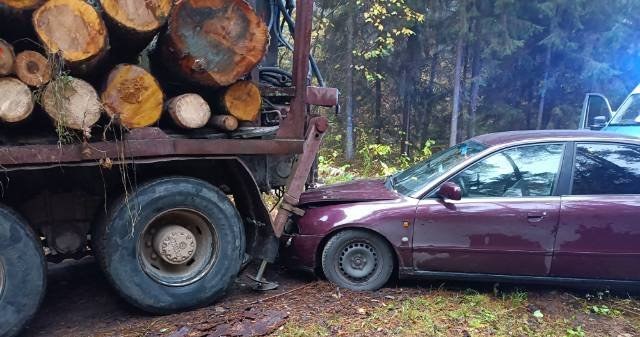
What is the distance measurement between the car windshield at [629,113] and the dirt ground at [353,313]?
460 cm

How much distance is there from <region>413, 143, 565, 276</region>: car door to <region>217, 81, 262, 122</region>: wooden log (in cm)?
168

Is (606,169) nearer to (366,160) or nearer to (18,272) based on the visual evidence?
(18,272)

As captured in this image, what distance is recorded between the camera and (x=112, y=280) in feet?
12.5

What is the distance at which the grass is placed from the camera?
3840mm

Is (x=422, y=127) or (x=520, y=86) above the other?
(x=520, y=86)

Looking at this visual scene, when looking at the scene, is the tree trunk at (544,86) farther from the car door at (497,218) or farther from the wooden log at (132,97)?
the wooden log at (132,97)

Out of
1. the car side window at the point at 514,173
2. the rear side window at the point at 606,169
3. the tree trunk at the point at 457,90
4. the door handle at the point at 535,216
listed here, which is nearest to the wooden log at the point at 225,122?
the car side window at the point at 514,173

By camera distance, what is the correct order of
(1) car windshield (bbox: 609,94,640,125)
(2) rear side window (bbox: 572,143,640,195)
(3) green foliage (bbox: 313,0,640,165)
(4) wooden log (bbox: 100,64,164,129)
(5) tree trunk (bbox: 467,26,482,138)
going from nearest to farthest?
(4) wooden log (bbox: 100,64,164,129) < (2) rear side window (bbox: 572,143,640,195) < (1) car windshield (bbox: 609,94,640,125) < (3) green foliage (bbox: 313,0,640,165) < (5) tree trunk (bbox: 467,26,482,138)

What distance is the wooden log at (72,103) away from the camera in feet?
10.8

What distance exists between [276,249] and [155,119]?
1.59m

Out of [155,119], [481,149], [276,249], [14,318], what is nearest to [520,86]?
[481,149]

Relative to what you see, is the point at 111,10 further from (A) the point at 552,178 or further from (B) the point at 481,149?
(A) the point at 552,178

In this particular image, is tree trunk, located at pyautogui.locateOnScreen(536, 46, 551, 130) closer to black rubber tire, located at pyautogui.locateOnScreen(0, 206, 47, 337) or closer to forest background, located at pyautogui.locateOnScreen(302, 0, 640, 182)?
forest background, located at pyautogui.locateOnScreen(302, 0, 640, 182)

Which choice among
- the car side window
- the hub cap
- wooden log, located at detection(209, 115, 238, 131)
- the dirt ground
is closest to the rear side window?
the car side window
